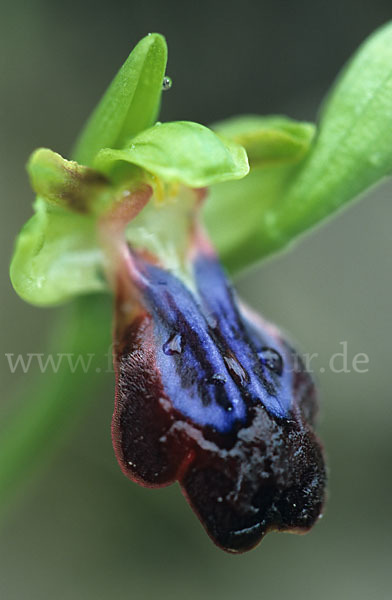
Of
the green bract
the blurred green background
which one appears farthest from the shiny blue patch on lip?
the blurred green background

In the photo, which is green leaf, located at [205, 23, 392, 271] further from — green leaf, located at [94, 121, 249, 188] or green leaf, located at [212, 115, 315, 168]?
green leaf, located at [94, 121, 249, 188]

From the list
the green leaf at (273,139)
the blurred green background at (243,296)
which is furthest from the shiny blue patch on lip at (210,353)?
the blurred green background at (243,296)

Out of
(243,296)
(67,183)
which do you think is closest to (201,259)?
(67,183)

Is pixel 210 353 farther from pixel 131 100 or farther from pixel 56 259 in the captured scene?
pixel 131 100

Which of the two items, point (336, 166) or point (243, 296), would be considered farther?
point (243, 296)

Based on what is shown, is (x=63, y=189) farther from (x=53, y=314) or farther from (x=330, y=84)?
(x=330, y=84)

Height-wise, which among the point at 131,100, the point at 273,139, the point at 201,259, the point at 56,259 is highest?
the point at 131,100

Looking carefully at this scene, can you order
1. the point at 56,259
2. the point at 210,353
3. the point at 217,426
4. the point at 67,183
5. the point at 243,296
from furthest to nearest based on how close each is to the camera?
the point at 243,296 → the point at 56,259 → the point at 67,183 → the point at 210,353 → the point at 217,426

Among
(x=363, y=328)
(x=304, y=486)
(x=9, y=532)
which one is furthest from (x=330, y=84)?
(x=304, y=486)
